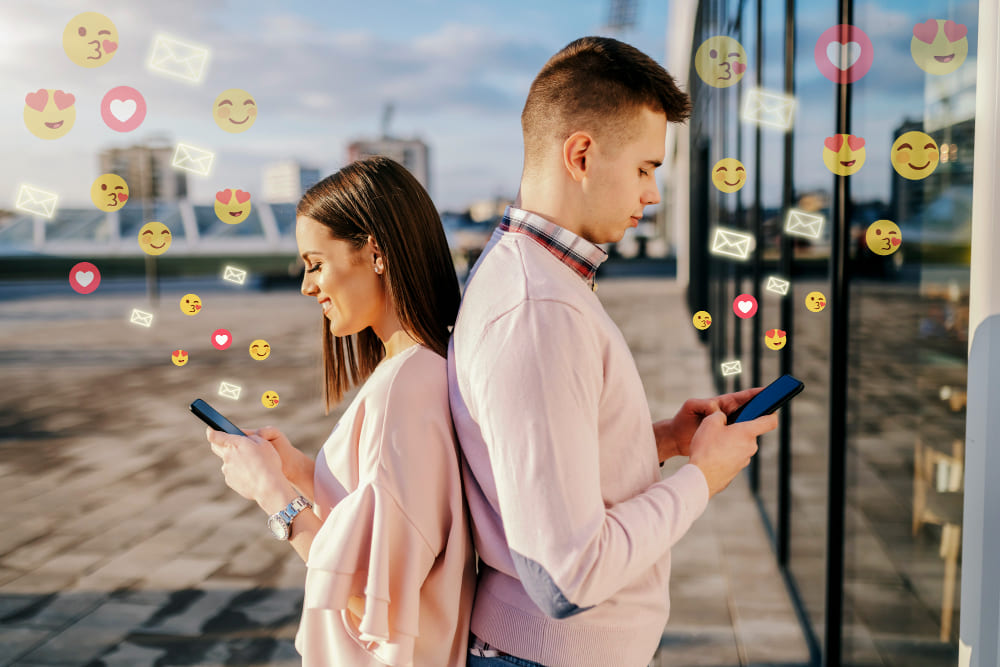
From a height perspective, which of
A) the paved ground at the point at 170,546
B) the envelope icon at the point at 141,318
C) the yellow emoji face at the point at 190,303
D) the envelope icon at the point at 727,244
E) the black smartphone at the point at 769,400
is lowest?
the paved ground at the point at 170,546

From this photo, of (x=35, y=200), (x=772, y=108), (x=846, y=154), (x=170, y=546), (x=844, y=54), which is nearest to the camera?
(x=35, y=200)

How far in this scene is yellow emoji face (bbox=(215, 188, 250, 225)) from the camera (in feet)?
6.34

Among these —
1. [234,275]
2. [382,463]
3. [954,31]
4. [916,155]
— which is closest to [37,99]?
[234,275]

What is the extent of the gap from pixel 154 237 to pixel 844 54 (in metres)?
2.34

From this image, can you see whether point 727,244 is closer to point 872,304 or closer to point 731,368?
point 731,368

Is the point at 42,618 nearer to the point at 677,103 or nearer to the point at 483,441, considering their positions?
the point at 483,441

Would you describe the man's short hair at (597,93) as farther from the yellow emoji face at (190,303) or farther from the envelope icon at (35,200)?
the envelope icon at (35,200)

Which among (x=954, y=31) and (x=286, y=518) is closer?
(x=286, y=518)

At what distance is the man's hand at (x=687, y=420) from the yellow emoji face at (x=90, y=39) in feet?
4.76

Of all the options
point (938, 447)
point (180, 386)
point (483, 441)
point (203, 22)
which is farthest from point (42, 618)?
point (180, 386)

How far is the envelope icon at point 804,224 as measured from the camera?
339 centimetres

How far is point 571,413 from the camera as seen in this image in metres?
1.07

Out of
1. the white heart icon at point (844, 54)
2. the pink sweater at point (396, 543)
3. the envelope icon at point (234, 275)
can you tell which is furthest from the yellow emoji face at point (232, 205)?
the white heart icon at point (844, 54)

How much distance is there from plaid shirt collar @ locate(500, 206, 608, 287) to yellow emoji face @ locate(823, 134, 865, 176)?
5.09 feet
